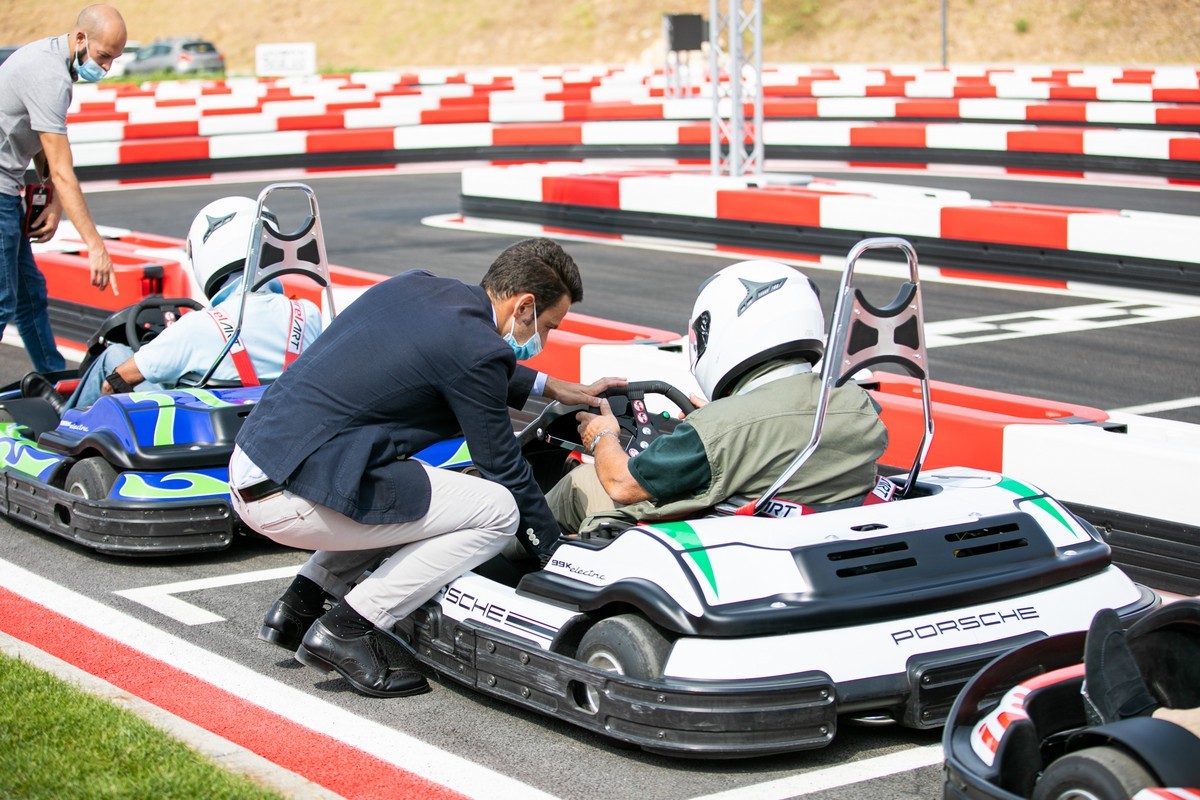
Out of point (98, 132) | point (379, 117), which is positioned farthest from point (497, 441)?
point (379, 117)

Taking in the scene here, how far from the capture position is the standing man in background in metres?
6.21

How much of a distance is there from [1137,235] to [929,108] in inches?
402

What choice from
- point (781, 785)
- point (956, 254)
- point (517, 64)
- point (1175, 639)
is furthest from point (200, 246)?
point (517, 64)

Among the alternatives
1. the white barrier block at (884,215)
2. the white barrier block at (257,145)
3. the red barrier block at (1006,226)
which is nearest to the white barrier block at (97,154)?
the white barrier block at (257,145)

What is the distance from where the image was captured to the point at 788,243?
37.2 ft

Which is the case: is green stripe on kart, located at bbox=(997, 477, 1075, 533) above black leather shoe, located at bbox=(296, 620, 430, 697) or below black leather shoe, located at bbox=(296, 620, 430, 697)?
above

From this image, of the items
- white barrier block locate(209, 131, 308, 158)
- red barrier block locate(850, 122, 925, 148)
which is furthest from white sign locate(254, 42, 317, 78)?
red barrier block locate(850, 122, 925, 148)

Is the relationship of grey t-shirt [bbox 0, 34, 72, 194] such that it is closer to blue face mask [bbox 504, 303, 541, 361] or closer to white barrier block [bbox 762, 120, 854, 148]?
blue face mask [bbox 504, 303, 541, 361]

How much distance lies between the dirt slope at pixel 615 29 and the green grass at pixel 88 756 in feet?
120

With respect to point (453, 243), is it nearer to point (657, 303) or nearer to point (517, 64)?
point (657, 303)

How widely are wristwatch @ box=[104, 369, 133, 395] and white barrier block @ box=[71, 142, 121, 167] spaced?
494 inches

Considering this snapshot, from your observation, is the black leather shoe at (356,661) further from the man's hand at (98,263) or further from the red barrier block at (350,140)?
the red barrier block at (350,140)

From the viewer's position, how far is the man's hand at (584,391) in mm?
4445

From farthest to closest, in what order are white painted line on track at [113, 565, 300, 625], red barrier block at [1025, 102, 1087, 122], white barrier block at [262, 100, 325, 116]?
white barrier block at [262, 100, 325, 116]
red barrier block at [1025, 102, 1087, 122]
white painted line on track at [113, 565, 300, 625]
